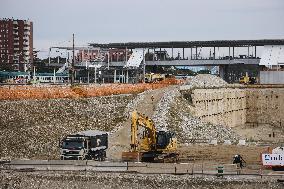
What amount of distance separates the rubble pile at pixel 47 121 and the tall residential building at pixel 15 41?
406 ft

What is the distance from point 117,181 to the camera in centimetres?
3281

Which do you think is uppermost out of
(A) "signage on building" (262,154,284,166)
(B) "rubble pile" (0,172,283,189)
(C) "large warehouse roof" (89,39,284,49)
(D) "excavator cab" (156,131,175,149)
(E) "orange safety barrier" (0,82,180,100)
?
(C) "large warehouse roof" (89,39,284,49)

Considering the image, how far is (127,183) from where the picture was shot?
32.6 meters

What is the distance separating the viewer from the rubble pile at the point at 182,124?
56.8 meters

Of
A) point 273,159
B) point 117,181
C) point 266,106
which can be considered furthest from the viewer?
point 266,106

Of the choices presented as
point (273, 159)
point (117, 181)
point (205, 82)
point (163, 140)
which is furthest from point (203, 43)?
point (117, 181)

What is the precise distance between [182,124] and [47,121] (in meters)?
15.7

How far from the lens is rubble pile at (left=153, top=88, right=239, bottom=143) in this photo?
56.8 metres

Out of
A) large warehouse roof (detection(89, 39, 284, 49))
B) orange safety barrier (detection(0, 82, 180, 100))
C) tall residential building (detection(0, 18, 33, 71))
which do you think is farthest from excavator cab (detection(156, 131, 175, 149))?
tall residential building (detection(0, 18, 33, 71))

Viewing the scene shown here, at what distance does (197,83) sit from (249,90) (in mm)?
9133

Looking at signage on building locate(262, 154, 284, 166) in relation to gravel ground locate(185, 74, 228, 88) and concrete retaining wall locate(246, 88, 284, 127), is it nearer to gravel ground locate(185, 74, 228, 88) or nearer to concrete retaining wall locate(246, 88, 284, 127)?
gravel ground locate(185, 74, 228, 88)

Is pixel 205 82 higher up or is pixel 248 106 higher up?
pixel 205 82

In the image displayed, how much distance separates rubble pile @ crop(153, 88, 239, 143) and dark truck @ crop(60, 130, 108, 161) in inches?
611

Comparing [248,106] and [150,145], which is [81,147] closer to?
[150,145]
